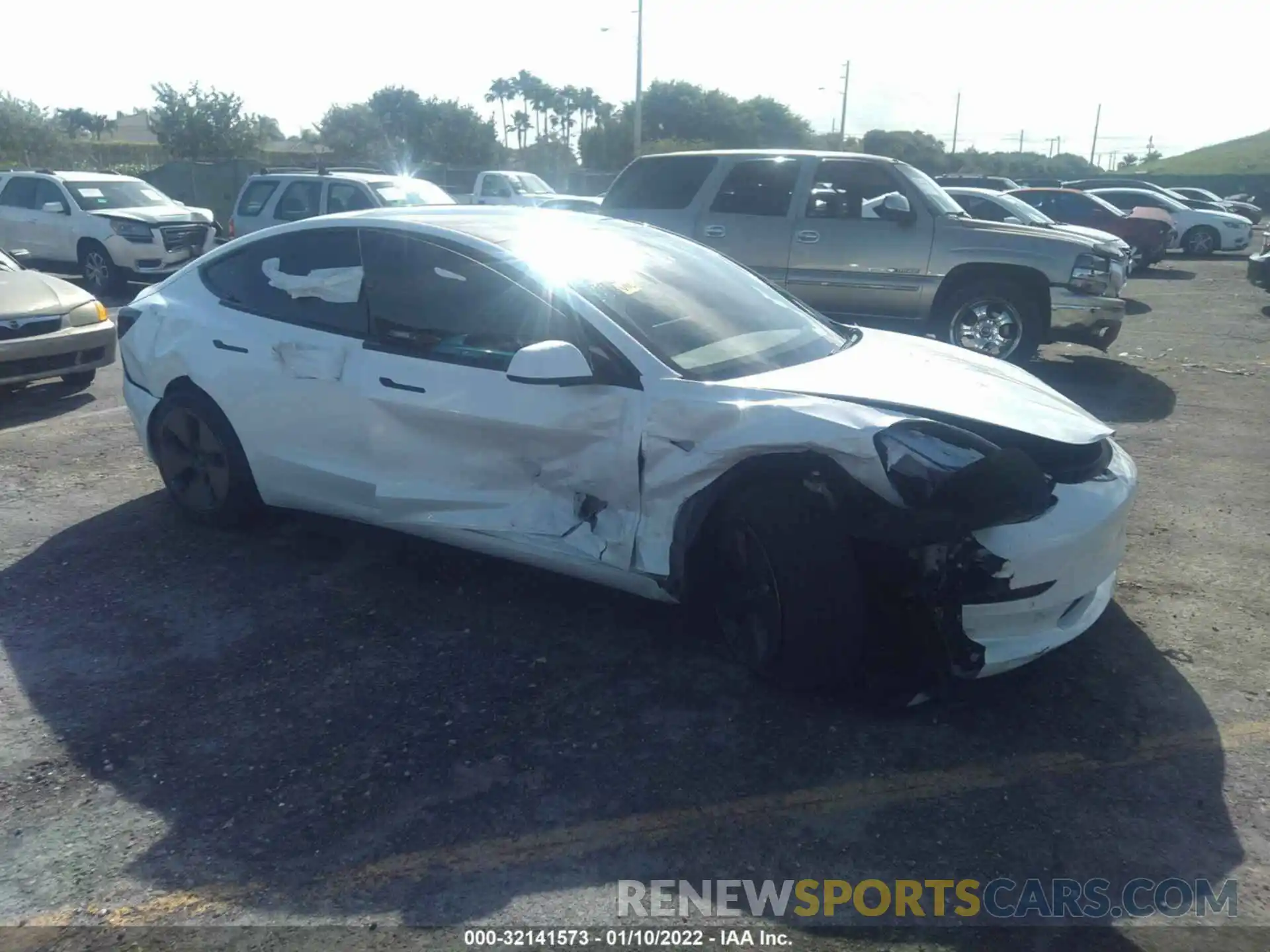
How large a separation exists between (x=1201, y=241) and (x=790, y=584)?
25.2m

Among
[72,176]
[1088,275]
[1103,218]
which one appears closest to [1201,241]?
[1103,218]

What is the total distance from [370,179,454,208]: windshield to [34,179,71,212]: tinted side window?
17.4 feet

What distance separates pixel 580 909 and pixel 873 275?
7656mm

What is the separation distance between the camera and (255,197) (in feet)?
48.0

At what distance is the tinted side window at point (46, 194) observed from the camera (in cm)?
1564

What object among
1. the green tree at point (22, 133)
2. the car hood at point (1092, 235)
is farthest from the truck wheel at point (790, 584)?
the green tree at point (22, 133)

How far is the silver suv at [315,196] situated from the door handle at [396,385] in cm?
970

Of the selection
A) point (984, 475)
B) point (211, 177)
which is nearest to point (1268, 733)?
point (984, 475)

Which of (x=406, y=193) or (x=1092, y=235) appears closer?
(x=1092, y=235)

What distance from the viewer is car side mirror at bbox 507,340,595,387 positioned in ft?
12.3

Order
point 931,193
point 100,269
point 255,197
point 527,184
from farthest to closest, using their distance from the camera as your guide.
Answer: point 527,184 → point 100,269 → point 255,197 → point 931,193

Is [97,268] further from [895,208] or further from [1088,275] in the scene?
[1088,275]

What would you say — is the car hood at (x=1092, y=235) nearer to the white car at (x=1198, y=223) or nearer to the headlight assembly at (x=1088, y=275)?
the headlight assembly at (x=1088, y=275)

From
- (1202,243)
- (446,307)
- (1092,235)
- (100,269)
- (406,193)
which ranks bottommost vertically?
(100,269)
